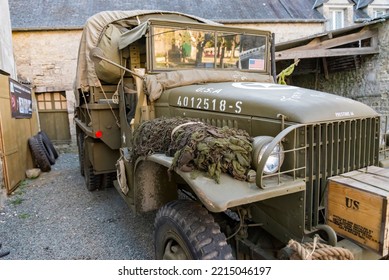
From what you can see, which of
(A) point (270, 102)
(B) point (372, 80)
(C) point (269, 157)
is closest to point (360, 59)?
(B) point (372, 80)

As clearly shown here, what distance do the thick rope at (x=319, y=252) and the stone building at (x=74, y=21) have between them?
36.8 ft

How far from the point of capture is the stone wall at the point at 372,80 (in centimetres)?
905

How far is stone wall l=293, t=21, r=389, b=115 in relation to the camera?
29.7 feet

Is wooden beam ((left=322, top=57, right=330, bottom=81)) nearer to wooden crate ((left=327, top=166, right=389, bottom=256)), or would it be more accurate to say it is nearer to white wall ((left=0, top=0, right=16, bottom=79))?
white wall ((left=0, top=0, right=16, bottom=79))

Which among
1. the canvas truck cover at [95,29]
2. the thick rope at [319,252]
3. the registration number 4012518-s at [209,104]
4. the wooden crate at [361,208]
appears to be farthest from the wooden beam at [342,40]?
the thick rope at [319,252]

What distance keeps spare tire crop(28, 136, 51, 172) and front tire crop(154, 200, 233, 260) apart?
5378 millimetres

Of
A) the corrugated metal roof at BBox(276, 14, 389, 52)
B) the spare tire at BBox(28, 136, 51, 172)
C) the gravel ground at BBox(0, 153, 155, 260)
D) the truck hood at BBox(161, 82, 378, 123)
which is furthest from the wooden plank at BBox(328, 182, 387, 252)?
the corrugated metal roof at BBox(276, 14, 389, 52)

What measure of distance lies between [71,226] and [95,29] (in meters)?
2.81

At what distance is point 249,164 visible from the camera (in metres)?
2.06

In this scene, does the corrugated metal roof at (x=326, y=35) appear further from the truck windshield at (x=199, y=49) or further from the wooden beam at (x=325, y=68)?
the truck windshield at (x=199, y=49)

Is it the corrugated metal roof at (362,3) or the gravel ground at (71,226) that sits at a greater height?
the corrugated metal roof at (362,3)

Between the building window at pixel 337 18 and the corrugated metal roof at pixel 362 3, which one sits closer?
the building window at pixel 337 18

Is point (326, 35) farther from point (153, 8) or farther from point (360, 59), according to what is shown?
point (153, 8)

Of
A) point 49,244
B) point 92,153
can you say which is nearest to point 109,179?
point 92,153
